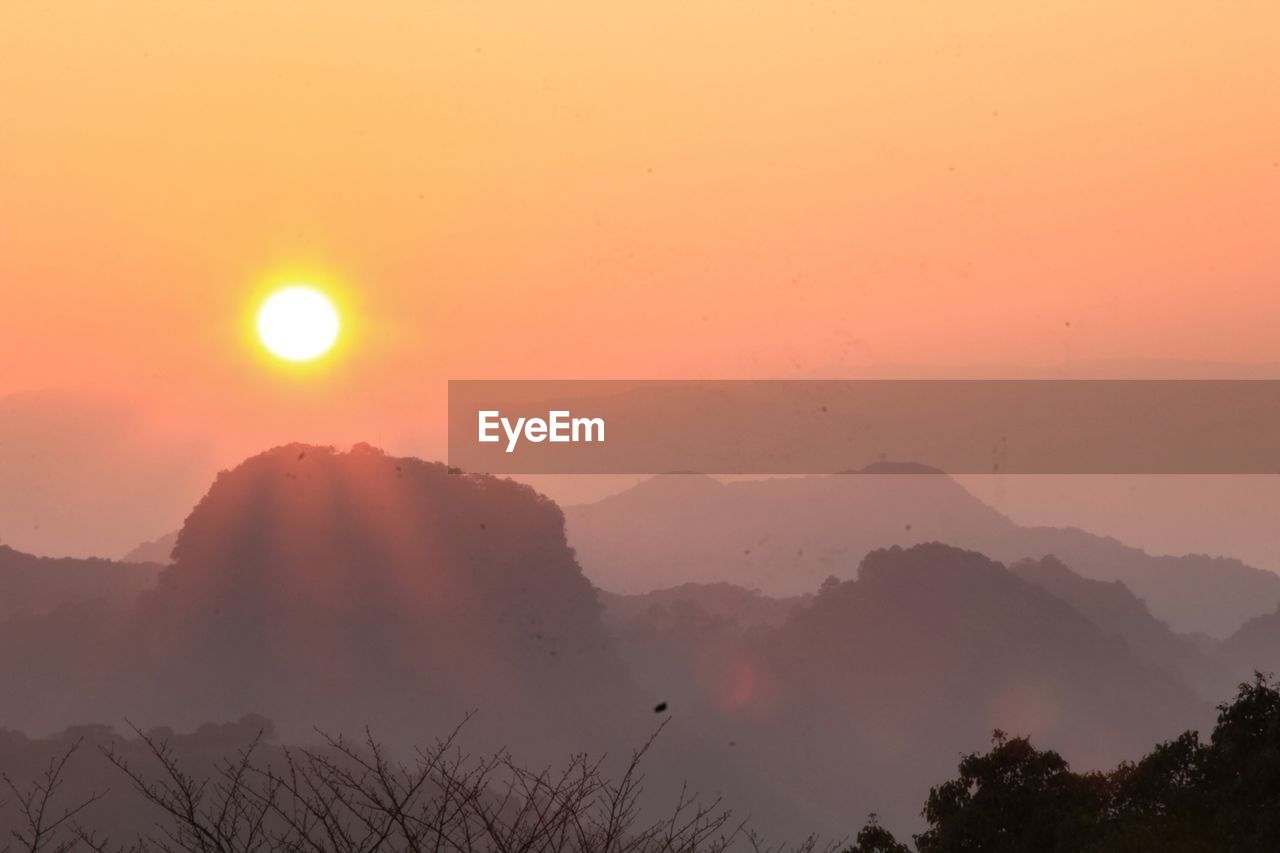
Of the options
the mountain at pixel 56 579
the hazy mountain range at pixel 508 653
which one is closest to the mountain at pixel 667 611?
the hazy mountain range at pixel 508 653

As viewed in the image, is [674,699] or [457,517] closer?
[457,517]

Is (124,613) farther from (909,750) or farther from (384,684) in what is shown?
(909,750)

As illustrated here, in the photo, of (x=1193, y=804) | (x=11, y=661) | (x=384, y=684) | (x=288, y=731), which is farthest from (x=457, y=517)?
(x=1193, y=804)

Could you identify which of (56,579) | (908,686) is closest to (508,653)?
(908,686)

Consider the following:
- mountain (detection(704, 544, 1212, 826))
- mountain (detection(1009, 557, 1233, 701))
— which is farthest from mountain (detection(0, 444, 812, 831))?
mountain (detection(1009, 557, 1233, 701))

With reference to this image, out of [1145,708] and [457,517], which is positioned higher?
[457,517]

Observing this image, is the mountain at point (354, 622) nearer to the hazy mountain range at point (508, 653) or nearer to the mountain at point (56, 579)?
the hazy mountain range at point (508, 653)

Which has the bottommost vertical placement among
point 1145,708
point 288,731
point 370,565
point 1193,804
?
point 1145,708

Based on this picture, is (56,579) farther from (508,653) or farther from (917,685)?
(917,685)
